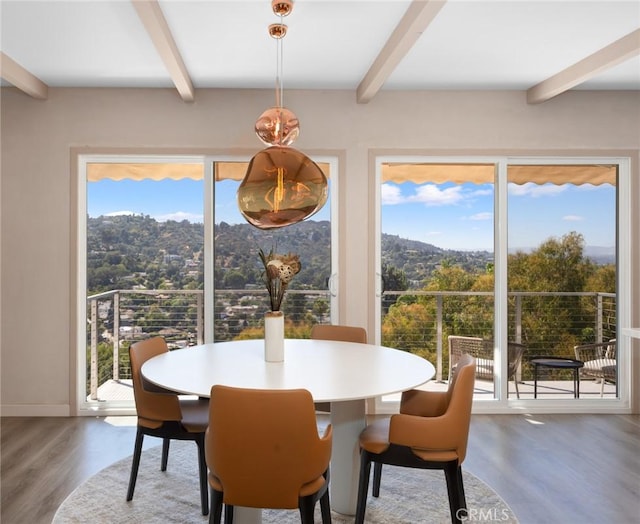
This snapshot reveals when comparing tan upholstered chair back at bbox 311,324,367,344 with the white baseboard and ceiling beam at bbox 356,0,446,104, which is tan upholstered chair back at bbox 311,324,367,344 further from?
the white baseboard

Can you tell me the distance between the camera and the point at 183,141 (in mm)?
4211

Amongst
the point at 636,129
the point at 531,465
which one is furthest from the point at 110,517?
the point at 636,129

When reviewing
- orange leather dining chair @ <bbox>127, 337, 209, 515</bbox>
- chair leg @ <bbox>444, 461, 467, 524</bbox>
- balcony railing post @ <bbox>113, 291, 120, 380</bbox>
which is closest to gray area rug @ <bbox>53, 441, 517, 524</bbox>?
orange leather dining chair @ <bbox>127, 337, 209, 515</bbox>

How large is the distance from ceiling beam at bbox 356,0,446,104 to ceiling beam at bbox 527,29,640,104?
136 cm

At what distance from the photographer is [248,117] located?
4.23 m

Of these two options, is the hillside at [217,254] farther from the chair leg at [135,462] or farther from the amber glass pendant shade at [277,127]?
the amber glass pendant shade at [277,127]

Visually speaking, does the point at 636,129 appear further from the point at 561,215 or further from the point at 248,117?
the point at 248,117

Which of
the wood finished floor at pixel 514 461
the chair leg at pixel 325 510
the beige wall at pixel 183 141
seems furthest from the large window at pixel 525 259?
the chair leg at pixel 325 510

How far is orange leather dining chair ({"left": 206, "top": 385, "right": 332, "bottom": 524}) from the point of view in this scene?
5.62 ft

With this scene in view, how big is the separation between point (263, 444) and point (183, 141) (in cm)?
311

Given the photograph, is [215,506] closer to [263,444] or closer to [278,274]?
[263,444]

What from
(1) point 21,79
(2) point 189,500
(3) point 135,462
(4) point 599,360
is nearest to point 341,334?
(2) point 189,500

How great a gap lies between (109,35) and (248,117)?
131 cm

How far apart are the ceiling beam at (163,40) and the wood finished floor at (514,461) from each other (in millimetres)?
2521
